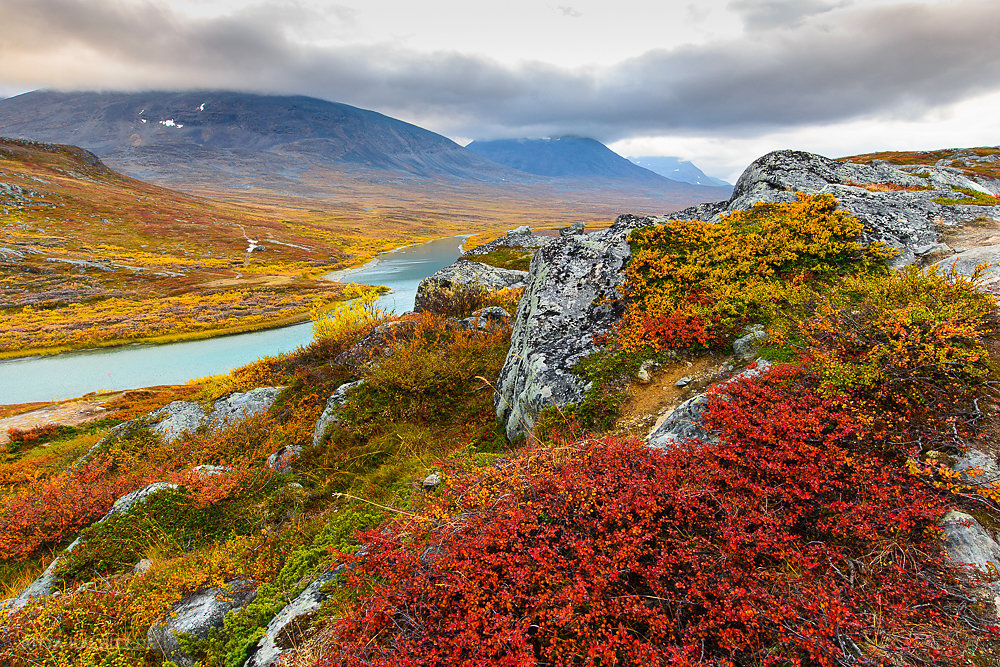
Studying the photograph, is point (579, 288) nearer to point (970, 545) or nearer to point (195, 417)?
point (970, 545)

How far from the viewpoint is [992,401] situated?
4332 mm

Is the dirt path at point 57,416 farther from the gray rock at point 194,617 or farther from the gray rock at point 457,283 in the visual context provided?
the gray rock at point 194,617

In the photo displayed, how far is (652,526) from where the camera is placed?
3629 mm

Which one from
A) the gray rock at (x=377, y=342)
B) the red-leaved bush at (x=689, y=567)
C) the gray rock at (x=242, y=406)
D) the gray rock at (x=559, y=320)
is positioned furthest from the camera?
the gray rock at (x=377, y=342)

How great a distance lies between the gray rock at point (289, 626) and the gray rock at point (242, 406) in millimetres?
9845

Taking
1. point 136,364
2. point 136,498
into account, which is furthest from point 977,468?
point 136,364

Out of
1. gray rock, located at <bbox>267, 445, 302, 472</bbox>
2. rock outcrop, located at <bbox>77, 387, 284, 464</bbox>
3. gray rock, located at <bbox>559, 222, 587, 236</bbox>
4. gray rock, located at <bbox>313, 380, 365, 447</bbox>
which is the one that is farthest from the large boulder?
rock outcrop, located at <bbox>77, 387, 284, 464</bbox>

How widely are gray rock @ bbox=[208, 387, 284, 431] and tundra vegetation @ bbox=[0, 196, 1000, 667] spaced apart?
4612mm

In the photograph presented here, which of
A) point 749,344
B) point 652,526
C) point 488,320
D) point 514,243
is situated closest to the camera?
point 652,526

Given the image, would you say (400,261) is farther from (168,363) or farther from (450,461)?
(450,461)

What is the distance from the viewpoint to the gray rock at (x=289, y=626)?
4309 mm

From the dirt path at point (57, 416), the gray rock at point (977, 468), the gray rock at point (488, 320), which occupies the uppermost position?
the gray rock at point (977, 468)

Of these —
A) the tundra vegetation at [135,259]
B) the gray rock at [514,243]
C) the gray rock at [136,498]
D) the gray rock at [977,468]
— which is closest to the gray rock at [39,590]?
the gray rock at [136,498]

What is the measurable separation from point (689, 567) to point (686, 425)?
2.63 m
